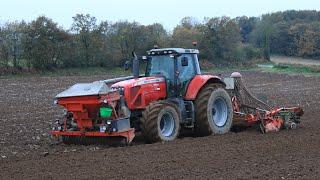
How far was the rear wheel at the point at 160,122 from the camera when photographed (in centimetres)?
1105

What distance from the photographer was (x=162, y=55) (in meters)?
12.6

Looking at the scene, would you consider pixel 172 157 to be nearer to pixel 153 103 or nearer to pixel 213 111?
pixel 153 103

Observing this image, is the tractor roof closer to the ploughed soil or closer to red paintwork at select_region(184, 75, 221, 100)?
red paintwork at select_region(184, 75, 221, 100)

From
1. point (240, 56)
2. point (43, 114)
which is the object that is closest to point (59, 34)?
point (240, 56)

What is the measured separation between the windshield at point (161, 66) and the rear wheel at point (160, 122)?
106 centimetres

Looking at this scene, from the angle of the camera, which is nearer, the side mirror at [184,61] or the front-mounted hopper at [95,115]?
the front-mounted hopper at [95,115]

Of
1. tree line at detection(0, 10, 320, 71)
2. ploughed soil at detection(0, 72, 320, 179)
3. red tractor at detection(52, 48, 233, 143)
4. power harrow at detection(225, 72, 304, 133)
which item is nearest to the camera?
ploughed soil at detection(0, 72, 320, 179)

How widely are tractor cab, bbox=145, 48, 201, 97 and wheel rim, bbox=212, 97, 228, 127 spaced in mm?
916

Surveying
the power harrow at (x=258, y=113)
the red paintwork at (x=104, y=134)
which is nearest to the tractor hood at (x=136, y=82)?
the red paintwork at (x=104, y=134)

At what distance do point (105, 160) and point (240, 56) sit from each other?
50.5 metres

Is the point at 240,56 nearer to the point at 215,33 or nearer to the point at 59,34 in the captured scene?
the point at 215,33

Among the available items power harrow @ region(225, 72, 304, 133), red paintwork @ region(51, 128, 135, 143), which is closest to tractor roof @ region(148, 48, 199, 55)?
power harrow @ region(225, 72, 304, 133)

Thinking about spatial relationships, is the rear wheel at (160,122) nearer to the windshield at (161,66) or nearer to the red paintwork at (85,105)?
the red paintwork at (85,105)

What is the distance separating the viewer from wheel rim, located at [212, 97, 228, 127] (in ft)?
42.8
